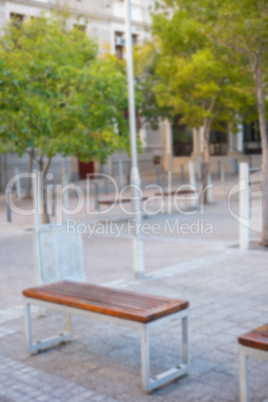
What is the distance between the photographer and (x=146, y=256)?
10.9 m

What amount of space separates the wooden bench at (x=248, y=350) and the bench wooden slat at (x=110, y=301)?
0.86m

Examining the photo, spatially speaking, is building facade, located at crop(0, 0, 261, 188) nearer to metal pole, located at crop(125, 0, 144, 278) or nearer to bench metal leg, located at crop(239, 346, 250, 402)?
metal pole, located at crop(125, 0, 144, 278)

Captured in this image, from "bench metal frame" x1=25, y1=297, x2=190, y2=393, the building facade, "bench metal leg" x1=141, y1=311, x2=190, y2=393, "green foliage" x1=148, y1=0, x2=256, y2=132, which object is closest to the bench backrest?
"bench metal frame" x1=25, y1=297, x2=190, y2=393

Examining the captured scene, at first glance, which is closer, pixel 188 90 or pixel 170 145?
pixel 188 90

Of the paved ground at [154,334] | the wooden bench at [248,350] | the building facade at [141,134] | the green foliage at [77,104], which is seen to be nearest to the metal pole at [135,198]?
the paved ground at [154,334]

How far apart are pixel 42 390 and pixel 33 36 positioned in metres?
19.0

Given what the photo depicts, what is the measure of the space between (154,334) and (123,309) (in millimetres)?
1393

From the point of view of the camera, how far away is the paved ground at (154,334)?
4773 millimetres

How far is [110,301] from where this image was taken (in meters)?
5.18

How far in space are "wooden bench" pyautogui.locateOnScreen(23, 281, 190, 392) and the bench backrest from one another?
2.74 feet

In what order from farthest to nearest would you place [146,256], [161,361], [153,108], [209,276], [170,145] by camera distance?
[170,145] → [153,108] → [146,256] → [209,276] → [161,361]

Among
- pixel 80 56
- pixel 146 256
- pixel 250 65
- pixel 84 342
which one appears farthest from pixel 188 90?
pixel 84 342

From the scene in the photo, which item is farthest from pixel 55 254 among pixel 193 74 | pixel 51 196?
pixel 193 74

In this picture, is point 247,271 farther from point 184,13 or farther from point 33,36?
point 33,36
